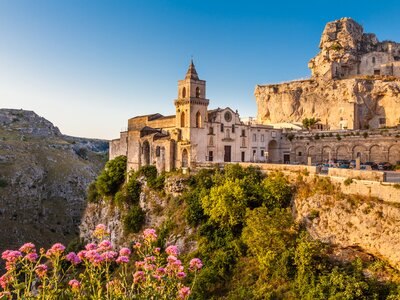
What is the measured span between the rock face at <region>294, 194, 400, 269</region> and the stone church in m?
15.0

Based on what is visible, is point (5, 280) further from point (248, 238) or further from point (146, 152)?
point (146, 152)

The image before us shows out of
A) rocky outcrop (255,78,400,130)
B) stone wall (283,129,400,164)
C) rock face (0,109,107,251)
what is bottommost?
rock face (0,109,107,251)

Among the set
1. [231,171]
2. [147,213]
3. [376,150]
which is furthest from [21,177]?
[376,150]

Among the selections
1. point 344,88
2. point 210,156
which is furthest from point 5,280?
point 344,88

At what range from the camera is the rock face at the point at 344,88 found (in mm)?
53906

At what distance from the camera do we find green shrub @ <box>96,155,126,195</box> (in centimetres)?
4578

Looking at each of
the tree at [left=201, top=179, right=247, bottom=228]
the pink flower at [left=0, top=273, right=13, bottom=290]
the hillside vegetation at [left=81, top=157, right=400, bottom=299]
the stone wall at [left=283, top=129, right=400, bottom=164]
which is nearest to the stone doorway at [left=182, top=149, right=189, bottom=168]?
the hillside vegetation at [left=81, top=157, right=400, bottom=299]

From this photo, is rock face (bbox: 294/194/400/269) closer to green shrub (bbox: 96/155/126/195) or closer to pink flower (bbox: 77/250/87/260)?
pink flower (bbox: 77/250/87/260)

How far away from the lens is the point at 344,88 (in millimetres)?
55094

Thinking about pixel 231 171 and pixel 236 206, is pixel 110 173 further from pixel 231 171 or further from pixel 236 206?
pixel 236 206

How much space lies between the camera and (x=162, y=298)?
7504mm

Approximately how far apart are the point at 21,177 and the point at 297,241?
249ft

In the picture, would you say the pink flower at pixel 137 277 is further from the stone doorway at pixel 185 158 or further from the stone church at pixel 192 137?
the stone doorway at pixel 185 158

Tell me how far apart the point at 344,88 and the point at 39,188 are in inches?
2711
